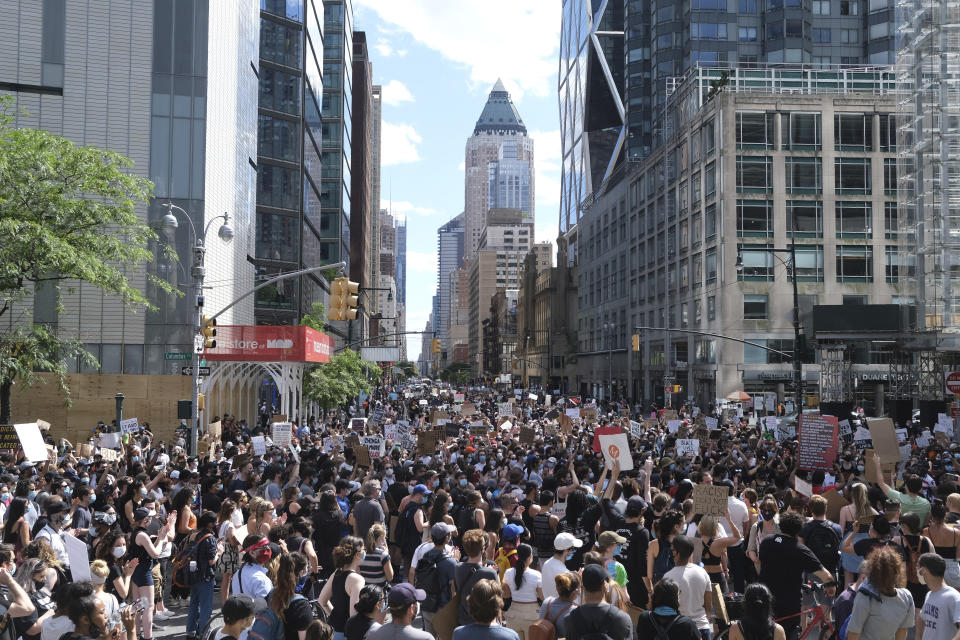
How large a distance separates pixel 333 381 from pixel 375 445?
1228 inches

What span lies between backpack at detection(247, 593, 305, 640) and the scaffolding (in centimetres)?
4282

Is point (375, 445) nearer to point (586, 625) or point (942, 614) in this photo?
point (586, 625)

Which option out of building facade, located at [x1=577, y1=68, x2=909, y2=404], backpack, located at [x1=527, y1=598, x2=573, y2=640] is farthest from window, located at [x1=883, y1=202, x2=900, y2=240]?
backpack, located at [x1=527, y1=598, x2=573, y2=640]

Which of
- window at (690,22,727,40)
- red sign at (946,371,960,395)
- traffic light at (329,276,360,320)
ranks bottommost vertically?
red sign at (946,371,960,395)

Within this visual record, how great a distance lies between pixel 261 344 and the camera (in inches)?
1404

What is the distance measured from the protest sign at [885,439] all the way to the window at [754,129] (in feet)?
178

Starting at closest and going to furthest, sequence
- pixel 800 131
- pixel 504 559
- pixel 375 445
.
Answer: pixel 504 559, pixel 375 445, pixel 800 131

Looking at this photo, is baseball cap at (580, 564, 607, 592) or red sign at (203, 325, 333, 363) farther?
red sign at (203, 325, 333, 363)

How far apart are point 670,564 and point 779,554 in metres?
1.21

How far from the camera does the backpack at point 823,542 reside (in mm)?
10312

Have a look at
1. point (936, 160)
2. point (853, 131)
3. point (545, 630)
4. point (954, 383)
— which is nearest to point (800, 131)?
point (853, 131)

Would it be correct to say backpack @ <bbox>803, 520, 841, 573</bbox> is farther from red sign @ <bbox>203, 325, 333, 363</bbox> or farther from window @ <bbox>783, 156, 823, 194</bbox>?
window @ <bbox>783, 156, 823, 194</bbox>

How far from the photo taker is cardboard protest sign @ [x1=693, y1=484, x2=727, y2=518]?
1109cm

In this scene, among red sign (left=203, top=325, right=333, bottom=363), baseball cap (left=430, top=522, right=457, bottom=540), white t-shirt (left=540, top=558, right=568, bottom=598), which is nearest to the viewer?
white t-shirt (left=540, top=558, right=568, bottom=598)
